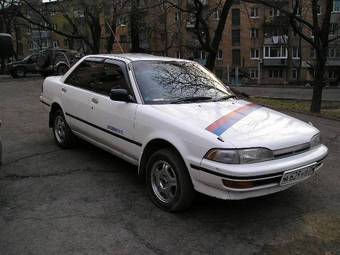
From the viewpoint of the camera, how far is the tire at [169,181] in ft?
14.0

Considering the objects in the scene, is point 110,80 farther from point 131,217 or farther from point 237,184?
point 237,184

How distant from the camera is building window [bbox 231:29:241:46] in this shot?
64.6 meters

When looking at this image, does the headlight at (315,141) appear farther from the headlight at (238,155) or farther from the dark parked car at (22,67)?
the dark parked car at (22,67)

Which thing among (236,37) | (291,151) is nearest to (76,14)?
(291,151)

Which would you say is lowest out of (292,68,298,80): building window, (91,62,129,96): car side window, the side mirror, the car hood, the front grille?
(292,68,298,80): building window

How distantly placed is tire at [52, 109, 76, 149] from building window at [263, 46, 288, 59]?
60208 mm

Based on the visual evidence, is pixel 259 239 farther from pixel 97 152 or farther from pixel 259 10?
pixel 259 10

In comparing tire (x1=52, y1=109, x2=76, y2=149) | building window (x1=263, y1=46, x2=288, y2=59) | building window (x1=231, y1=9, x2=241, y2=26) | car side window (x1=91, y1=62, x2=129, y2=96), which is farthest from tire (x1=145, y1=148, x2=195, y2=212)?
building window (x1=263, y1=46, x2=288, y2=59)

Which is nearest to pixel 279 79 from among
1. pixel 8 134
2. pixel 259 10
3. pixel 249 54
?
pixel 249 54

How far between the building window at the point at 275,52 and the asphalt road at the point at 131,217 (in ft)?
198

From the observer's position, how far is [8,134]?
26.8 feet

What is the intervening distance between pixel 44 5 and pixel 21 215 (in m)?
27.7

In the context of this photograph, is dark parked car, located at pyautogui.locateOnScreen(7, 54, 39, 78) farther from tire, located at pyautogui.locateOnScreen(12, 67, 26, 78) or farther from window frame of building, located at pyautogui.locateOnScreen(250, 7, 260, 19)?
window frame of building, located at pyautogui.locateOnScreen(250, 7, 260, 19)

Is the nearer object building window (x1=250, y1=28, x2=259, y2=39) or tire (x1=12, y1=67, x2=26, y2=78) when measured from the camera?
tire (x1=12, y1=67, x2=26, y2=78)
